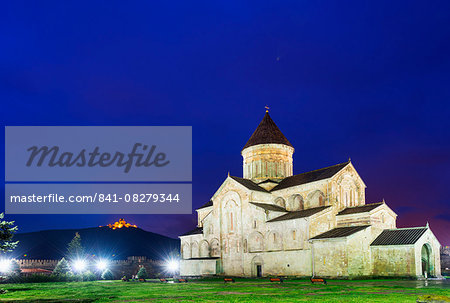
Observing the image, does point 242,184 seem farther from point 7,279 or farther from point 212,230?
point 7,279

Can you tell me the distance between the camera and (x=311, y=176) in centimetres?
4850

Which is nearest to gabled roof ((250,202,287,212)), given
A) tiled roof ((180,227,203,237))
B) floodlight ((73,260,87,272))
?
tiled roof ((180,227,203,237))

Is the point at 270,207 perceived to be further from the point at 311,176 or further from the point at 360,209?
the point at 360,209

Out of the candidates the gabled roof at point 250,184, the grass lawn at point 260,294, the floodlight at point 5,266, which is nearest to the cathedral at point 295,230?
the gabled roof at point 250,184

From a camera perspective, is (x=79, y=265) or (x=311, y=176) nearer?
(x=311, y=176)

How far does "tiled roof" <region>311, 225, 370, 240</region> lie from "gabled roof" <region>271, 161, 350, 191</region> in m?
6.25

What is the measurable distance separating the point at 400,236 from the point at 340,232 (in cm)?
546

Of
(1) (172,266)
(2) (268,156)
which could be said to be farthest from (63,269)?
(2) (268,156)

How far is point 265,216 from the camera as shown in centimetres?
4572

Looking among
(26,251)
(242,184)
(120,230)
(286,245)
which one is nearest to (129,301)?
(286,245)

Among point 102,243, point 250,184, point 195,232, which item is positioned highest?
point 250,184

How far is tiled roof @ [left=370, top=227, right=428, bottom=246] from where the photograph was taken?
3817cm

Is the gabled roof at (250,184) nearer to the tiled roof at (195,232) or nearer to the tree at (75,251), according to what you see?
the tiled roof at (195,232)

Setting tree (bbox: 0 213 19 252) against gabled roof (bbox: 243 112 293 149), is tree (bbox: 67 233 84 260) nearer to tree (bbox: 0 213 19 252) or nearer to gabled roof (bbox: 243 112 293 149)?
gabled roof (bbox: 243 112 293 149)
